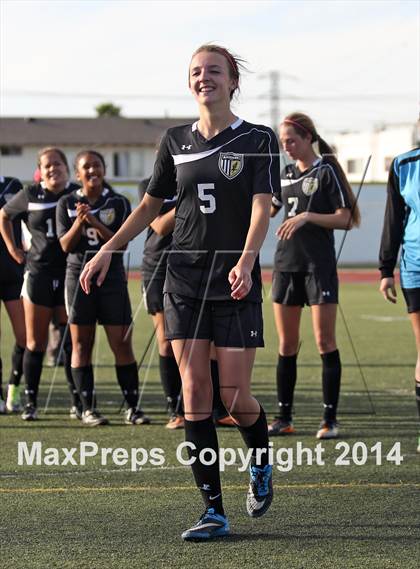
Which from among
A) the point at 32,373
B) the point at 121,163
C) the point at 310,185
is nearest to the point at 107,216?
the point at 32,373

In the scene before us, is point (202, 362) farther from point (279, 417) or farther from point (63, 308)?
point (63, 308)

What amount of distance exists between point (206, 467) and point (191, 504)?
1.95ft

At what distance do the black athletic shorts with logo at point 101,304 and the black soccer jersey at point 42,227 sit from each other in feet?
1.32

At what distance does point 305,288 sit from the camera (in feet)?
23.3

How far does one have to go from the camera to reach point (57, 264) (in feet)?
26.0

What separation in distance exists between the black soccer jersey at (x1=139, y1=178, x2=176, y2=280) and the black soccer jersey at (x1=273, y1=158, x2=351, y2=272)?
0.95m

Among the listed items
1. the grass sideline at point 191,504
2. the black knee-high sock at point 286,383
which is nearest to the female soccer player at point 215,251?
the grass sideline at point 191,504

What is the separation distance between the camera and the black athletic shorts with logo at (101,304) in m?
7.54

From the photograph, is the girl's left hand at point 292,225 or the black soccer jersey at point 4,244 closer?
the girl's left hand at point 292,225

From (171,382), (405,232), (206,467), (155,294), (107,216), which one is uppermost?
(107,216)

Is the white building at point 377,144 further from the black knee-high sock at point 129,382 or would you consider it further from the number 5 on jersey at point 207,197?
the number 5 on jersey at point 207,197

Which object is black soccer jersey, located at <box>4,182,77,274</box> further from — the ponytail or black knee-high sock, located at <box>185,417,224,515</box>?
black knee-high sock, located at <box>185,417,224,515</box>

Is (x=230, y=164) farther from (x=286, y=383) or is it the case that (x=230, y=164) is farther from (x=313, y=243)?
(x=286, y=383)

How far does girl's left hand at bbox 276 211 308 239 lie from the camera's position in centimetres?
676
